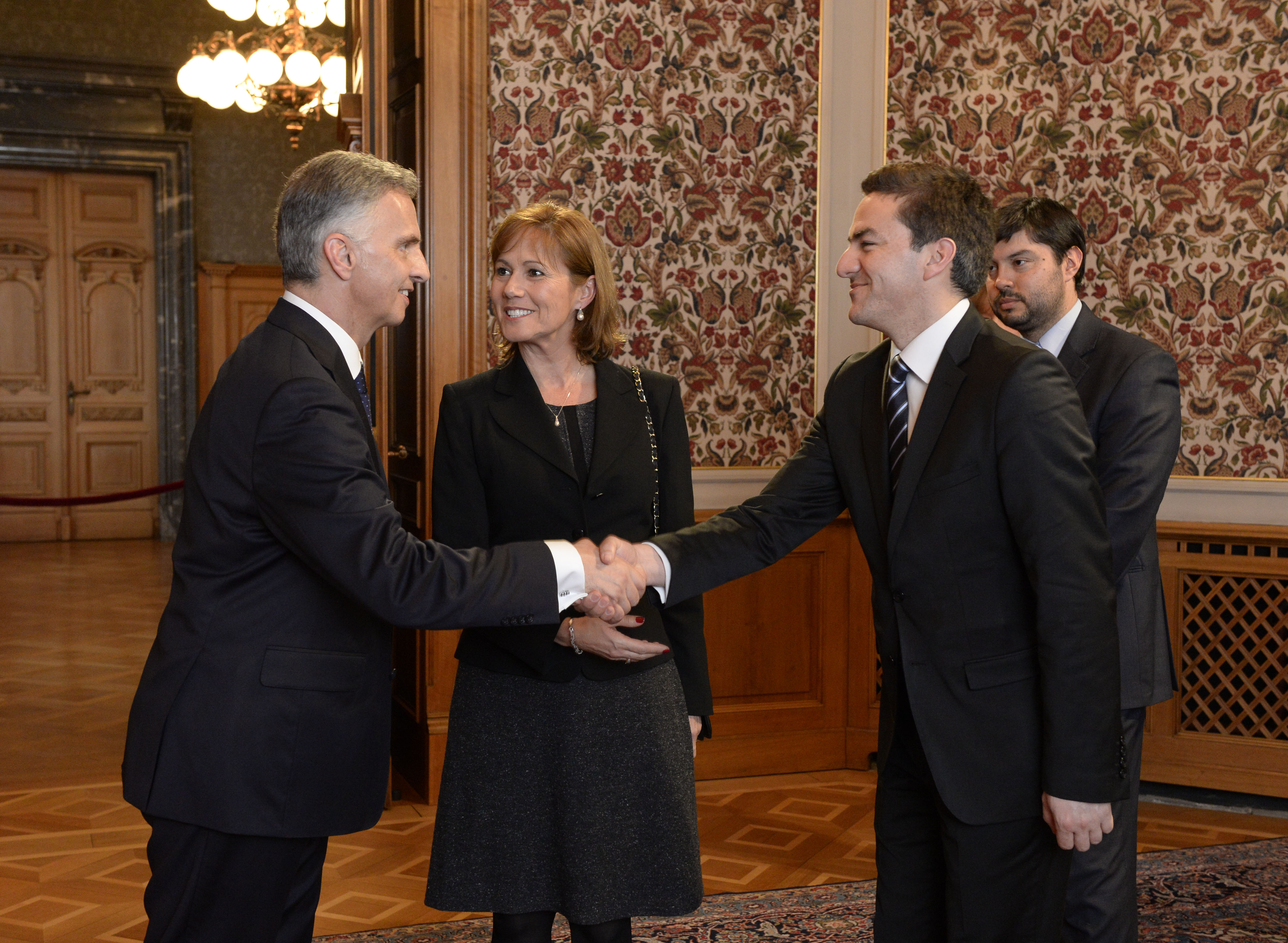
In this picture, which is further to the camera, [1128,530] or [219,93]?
[219,93]

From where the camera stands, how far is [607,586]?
1998 millimetres

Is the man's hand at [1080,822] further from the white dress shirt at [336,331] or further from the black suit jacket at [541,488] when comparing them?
the white dress shirt at [336,331]

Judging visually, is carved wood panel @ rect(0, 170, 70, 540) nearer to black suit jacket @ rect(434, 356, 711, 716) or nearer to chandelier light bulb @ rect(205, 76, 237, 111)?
chandelier light bulb @ rect(205, 76, 237, 111)

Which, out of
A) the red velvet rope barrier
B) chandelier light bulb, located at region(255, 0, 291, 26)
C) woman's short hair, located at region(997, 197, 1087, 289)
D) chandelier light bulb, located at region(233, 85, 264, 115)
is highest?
chandelier light bulb, located at region(255, 0, 291, 26)

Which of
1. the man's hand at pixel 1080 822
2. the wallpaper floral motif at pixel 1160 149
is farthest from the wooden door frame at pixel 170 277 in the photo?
the man's hand at pixel 1080 822

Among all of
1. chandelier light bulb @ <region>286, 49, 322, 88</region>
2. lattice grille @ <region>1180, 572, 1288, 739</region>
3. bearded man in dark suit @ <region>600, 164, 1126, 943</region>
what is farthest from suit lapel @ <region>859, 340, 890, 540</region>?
chandelier light bulb @ <region>286, 49, 322, 88</region>

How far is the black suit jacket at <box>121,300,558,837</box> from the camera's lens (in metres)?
1.68

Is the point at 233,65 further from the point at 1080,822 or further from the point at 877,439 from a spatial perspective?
the point at 1080,822

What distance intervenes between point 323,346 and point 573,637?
0.70 metres

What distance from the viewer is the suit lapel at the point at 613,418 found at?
7.43 ft

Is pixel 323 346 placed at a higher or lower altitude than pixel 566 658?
higher

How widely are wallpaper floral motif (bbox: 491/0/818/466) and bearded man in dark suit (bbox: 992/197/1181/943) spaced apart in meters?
1.85

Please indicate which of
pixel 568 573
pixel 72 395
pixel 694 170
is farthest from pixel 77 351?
pixel 568 573

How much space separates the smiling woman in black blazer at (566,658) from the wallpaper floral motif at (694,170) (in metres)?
1.92
